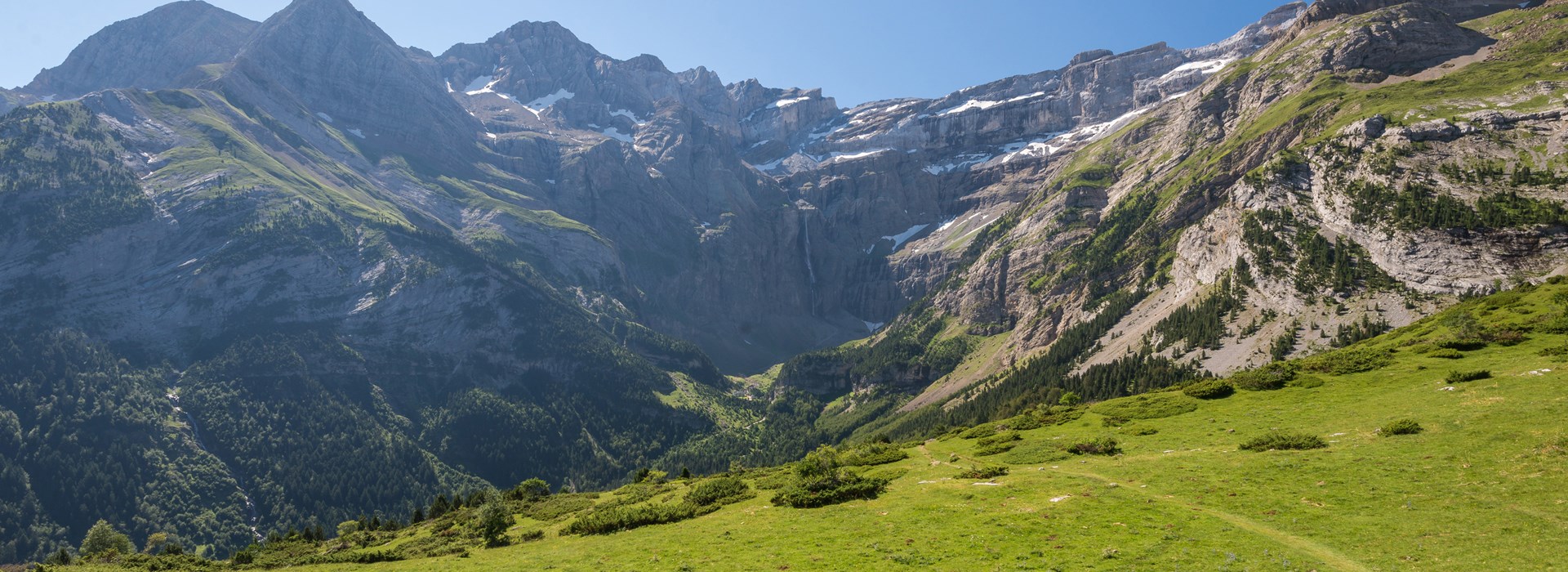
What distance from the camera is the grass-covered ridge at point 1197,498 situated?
97.6 feet

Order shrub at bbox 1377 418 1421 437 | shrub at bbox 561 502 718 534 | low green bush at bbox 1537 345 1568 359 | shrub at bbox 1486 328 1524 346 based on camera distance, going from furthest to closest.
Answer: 1. shrub at bbox 1486 328 1524 346
2. low green bush at bbox 1537 345 1568 359
3. shrub at bbox 561 502 718 534
4. shrub at bbox 1377 418 1421 437

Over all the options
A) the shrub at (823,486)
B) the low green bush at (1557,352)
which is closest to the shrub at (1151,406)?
the low green bush at (1557,352)

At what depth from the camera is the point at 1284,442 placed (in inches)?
1751

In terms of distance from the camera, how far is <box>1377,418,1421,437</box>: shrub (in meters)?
42.3

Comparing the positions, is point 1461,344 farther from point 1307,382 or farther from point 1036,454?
point 1036,454

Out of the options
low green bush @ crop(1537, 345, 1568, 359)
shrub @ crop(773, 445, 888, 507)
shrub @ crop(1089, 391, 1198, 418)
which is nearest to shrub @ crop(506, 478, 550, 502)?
shrub @ crop(773, 445, 888, 507)

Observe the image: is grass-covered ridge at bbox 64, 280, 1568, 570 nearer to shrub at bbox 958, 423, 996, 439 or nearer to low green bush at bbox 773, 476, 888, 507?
low green bush at bbox 773, 476, 888, 507

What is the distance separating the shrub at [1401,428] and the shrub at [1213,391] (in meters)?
21.6

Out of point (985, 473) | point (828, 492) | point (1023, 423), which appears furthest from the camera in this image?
point (1023, 423)

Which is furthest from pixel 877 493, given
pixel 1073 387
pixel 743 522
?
pixel 1073 387

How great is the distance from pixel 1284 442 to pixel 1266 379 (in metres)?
23.5

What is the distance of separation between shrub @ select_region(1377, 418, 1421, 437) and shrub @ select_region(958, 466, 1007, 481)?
22.5m

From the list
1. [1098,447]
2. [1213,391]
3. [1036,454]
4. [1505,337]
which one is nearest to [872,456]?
[1036,454]

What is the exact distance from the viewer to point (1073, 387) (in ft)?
528
